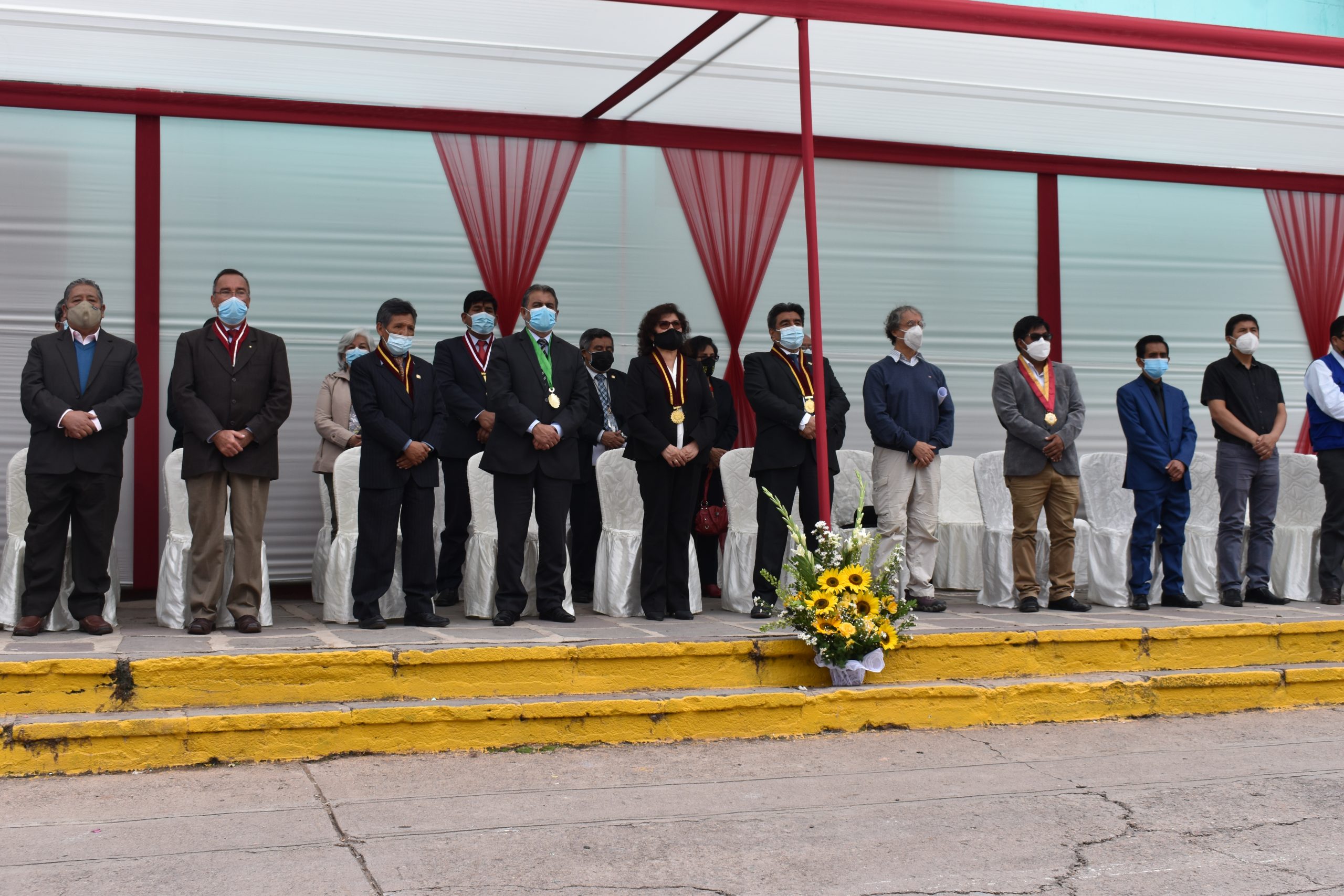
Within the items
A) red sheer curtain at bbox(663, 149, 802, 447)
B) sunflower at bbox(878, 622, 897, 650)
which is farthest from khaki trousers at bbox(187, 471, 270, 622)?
red sheer curtain at bbox(663, 149, 802, 447)

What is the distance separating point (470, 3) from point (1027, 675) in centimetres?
417

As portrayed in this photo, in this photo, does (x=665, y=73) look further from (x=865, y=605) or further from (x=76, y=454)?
Answer: (x=76, y=454)

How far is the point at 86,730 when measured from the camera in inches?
175

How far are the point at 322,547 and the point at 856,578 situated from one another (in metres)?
3.30

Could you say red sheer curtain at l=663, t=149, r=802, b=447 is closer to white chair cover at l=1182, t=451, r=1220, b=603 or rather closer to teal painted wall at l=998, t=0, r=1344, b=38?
teal painted wall at l=998, t=0, r=1344, b=38

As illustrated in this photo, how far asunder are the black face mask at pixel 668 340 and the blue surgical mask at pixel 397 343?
1270 mm

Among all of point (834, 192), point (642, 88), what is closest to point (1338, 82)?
point (834, 192)

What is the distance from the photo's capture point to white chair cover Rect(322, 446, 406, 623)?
6.46m

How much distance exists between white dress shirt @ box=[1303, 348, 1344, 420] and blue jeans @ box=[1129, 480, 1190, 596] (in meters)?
1.00

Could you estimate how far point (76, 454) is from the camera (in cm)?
574

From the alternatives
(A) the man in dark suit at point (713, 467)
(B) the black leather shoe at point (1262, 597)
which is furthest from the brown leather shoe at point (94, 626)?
(B) the black leather shoe at point (1262, 597)

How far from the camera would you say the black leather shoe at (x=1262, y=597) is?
7.51 m

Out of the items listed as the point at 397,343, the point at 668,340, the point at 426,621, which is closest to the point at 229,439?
the point at 397,343

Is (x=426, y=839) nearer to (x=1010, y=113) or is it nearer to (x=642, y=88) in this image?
(x=642, y=88)
